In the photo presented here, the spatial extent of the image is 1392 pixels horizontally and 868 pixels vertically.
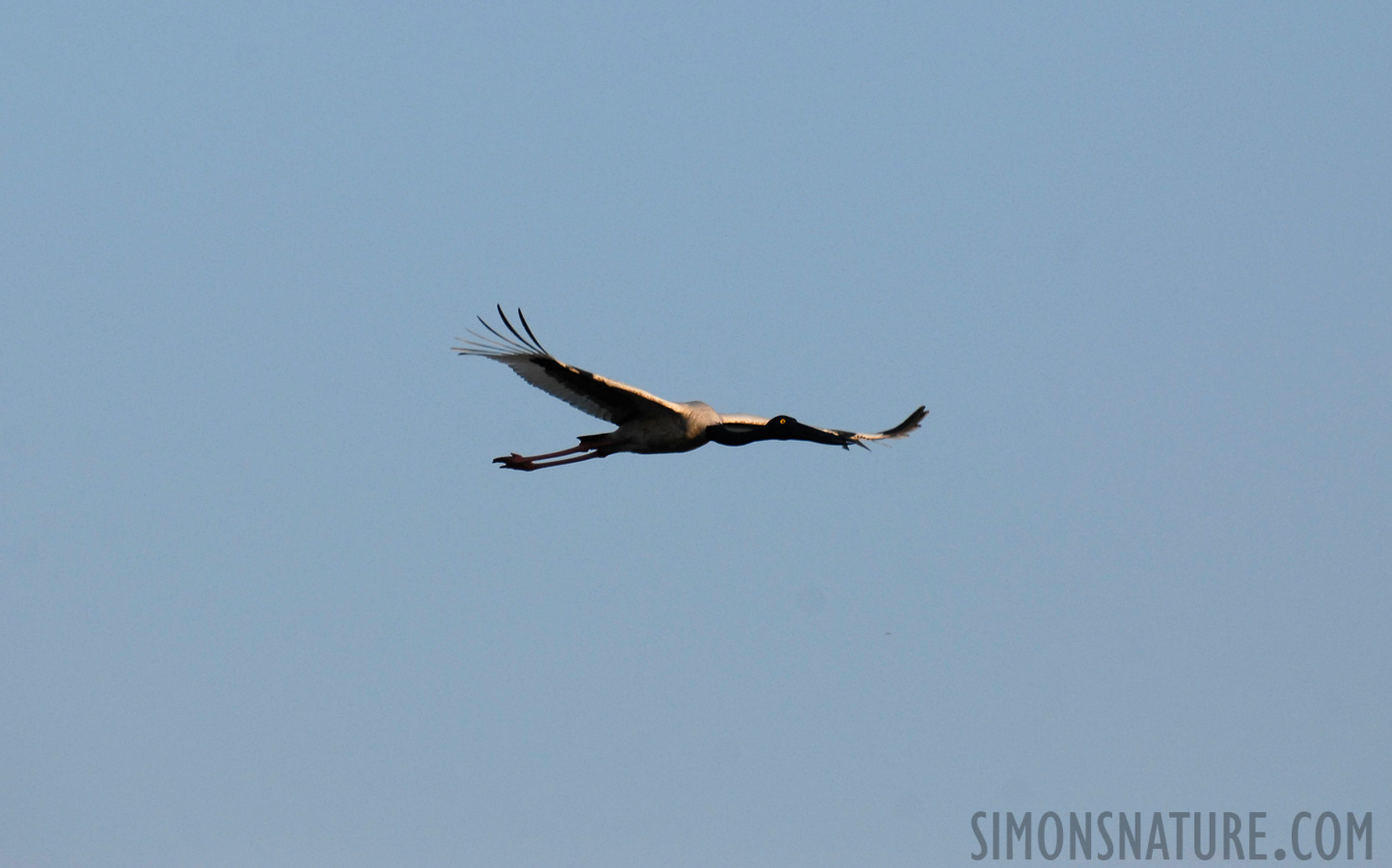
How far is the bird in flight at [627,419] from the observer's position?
143 ft

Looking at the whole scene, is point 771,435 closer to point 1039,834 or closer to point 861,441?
point 861,441

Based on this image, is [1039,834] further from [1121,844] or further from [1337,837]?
[1337,837]

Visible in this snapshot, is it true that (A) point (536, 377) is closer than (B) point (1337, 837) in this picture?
Yes

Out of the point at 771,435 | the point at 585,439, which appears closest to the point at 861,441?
the point at 771,435

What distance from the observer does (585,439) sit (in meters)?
45.7

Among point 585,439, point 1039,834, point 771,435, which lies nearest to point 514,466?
point 585,439

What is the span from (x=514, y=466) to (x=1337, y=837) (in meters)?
17.8

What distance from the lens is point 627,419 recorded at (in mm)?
45406

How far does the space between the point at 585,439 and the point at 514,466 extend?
1552 millimetres

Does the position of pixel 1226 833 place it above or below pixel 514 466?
below

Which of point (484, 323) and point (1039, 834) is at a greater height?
point (484, 323)

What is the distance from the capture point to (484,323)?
4278cm

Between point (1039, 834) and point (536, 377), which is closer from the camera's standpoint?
point (536, 377)

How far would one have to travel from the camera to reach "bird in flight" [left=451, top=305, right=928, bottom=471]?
43469 millimetres
